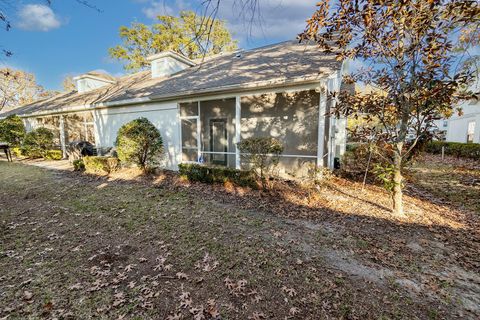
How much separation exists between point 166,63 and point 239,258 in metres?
13.2

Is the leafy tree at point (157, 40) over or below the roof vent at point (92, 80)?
over

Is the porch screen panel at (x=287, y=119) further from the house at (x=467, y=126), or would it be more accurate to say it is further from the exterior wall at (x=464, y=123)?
the house at (x=467, y=126)

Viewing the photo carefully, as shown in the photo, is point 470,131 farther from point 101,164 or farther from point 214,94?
point 101,164

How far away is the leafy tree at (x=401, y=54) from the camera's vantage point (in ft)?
13.3

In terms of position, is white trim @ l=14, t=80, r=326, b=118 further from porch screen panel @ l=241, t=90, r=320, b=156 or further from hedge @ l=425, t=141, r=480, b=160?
hedge @ l=425, t=141, r=480, b=160

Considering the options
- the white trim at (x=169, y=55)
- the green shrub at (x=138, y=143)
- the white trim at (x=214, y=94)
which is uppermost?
the white trim at (x=169, y=55)

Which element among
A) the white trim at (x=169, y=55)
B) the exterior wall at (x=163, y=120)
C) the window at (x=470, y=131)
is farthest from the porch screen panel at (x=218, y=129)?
the window at (x=470, y=131)

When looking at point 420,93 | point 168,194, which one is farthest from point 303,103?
point 168,194

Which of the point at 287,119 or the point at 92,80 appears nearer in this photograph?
the point at 287,119

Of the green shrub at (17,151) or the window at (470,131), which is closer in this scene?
the green shrub at (17,151)

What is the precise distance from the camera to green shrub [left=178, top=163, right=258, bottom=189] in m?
7.02

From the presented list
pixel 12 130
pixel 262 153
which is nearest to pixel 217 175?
pixel 262 153

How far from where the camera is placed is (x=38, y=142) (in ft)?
46.3

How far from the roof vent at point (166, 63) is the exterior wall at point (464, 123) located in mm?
18776
